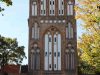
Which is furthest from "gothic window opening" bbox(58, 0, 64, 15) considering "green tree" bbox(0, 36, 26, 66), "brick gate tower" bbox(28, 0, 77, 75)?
"green tree" bbox(0, 36, 26, 66)

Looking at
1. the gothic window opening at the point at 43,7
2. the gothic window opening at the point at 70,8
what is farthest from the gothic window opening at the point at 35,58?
the gothic window opening at the point at 70,8

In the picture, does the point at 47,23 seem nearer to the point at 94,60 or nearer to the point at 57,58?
the point at 57,58

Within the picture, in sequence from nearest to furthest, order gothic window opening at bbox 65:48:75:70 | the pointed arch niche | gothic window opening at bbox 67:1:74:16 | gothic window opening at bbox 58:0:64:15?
the pointed arch niche → gothic window opening at bbox 65:48:75:70 → gothic window opening at bbox 67:1:74:16 → gothic window opening at bbox 58:0:64:15

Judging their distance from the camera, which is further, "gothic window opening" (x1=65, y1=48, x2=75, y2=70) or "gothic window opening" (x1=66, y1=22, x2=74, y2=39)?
"gothic window opening" (x1=66, y1=22, x2=74, y2=39)

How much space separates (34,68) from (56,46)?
3.86 metres

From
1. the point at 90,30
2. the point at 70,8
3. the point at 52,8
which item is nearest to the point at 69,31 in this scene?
the point at 70,8

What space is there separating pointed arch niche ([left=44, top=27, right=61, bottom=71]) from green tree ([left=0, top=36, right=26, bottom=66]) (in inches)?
241

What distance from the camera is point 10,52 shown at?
4859cm

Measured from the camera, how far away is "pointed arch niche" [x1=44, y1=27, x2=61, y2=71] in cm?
4288

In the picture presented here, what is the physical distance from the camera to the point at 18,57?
158 feet

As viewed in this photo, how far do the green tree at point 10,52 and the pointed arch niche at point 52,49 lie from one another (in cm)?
613

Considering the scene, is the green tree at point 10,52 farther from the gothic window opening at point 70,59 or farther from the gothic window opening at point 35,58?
the gothic window opening at point 70,59

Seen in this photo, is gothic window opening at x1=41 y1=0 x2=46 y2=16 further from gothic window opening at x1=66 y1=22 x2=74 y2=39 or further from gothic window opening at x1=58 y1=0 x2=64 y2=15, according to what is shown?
gothic window opening at x1=66 y1=22 x2=74 y2=39

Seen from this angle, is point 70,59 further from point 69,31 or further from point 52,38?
point 69,31
